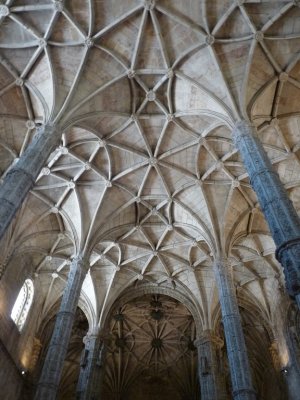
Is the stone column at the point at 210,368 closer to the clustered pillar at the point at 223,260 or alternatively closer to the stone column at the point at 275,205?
the clustered pillar at the point at 223,260

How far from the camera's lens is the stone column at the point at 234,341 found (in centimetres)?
1319

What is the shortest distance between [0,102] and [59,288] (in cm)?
1349

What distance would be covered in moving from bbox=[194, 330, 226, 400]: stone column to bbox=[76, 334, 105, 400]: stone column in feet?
19.7

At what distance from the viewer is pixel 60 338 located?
49.4 feet

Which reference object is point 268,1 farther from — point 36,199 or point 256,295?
point 256,295

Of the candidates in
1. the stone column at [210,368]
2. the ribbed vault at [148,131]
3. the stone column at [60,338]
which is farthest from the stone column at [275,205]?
the stone column at [210,368]

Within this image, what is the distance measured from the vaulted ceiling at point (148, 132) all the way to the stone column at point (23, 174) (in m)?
1.59

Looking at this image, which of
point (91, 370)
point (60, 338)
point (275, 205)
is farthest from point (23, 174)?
point (91, 370)

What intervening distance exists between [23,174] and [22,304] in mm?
13920

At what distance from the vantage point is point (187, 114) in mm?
18000

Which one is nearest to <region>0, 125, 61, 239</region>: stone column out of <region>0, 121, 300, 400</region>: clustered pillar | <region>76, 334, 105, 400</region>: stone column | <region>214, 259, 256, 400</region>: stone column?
<region>0, 121, 300, 400</region>: clustered pillar

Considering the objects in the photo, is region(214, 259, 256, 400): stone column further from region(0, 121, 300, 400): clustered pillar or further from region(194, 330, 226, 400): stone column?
region(194, 330, 226, 400): stone column

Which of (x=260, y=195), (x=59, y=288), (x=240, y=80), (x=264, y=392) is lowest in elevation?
(x=260, y=195)

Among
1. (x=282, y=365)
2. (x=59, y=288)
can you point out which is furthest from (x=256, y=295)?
(x=59, y=288)
